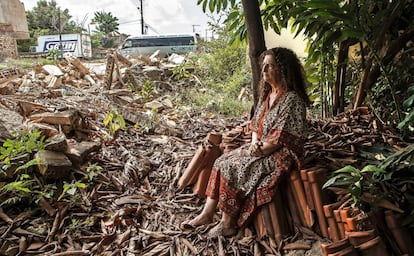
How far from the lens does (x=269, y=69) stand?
1980 mm

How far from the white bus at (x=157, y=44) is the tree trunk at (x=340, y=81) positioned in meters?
8.26

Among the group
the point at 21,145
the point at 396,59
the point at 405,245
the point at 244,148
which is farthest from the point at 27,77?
the point at 405,245

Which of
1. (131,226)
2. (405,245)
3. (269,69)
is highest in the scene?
(269,69)

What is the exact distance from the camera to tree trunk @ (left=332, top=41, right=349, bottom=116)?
2.53 metres

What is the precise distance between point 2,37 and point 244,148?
9830 mm

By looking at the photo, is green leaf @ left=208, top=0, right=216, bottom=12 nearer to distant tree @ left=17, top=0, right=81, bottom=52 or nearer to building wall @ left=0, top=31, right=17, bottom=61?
building wall @ left=0, top=31, right=17, bottom=61

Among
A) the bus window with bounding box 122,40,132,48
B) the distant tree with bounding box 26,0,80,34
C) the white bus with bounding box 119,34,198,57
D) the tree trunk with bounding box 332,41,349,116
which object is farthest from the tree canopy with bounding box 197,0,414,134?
the distant tree with bounding box 26,0,80,34

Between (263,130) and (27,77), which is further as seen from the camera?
(27,77)

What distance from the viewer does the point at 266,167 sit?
1808mm

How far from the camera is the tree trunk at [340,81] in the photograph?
2525mm

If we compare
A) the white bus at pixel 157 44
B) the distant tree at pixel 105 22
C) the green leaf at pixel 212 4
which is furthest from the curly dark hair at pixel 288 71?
the distant tree at pixel 105 22

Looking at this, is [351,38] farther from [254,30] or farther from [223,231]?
[223,231]

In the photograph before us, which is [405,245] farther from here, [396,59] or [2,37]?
[2,37]

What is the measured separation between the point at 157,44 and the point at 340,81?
8.93m
